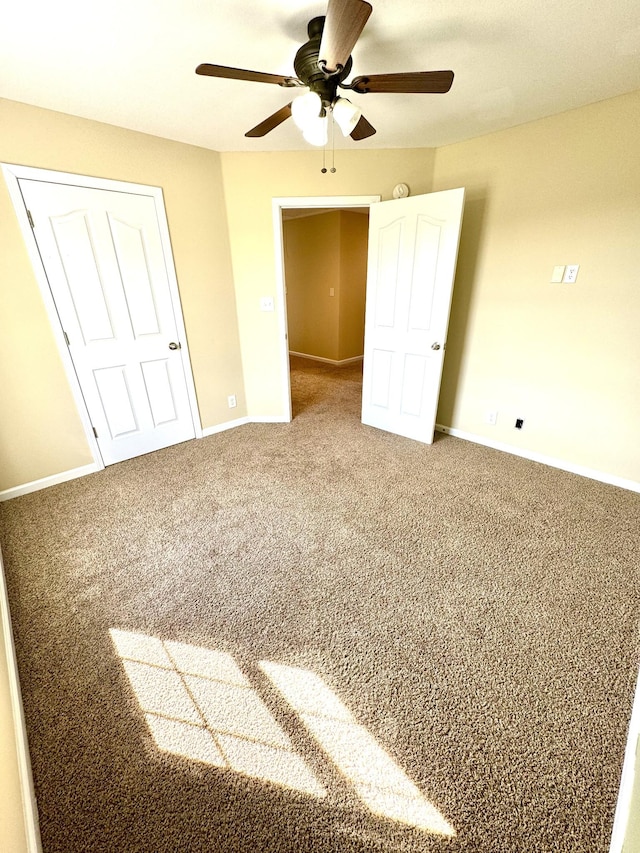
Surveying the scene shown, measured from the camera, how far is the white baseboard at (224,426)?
328cm

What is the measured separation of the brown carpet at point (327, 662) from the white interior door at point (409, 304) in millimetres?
910

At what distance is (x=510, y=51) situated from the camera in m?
1.57

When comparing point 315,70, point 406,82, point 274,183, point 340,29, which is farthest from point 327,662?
point 274,183

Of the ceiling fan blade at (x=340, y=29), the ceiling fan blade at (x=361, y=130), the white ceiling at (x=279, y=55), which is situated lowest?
the ceiling fan blade at (x=361, y=130)

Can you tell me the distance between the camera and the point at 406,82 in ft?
4.37

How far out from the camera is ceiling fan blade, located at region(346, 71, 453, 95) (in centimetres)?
128

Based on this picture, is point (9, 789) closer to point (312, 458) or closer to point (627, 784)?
point (627, 784)

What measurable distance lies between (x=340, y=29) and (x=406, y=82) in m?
0.40

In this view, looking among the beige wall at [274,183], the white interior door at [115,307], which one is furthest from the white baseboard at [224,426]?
the beige wall at [274,183]

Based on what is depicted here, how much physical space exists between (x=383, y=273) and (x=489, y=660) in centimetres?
275

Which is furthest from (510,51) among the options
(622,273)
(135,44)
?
(135,44)

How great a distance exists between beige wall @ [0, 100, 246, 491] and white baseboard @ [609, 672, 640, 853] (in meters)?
3.21

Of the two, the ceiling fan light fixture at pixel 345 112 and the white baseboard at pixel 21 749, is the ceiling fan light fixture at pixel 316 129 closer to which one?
the ceiling fan light fixture at pixel 345 112

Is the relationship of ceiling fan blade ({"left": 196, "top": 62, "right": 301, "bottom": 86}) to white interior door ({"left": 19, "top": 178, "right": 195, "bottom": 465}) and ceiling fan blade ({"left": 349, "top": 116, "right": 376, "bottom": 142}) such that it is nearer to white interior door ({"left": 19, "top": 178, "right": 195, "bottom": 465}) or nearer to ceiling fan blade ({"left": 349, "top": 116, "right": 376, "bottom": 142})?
ceiling fan blade ({"left": 349, "top": 116, "right": 376, "bottom": 142})
